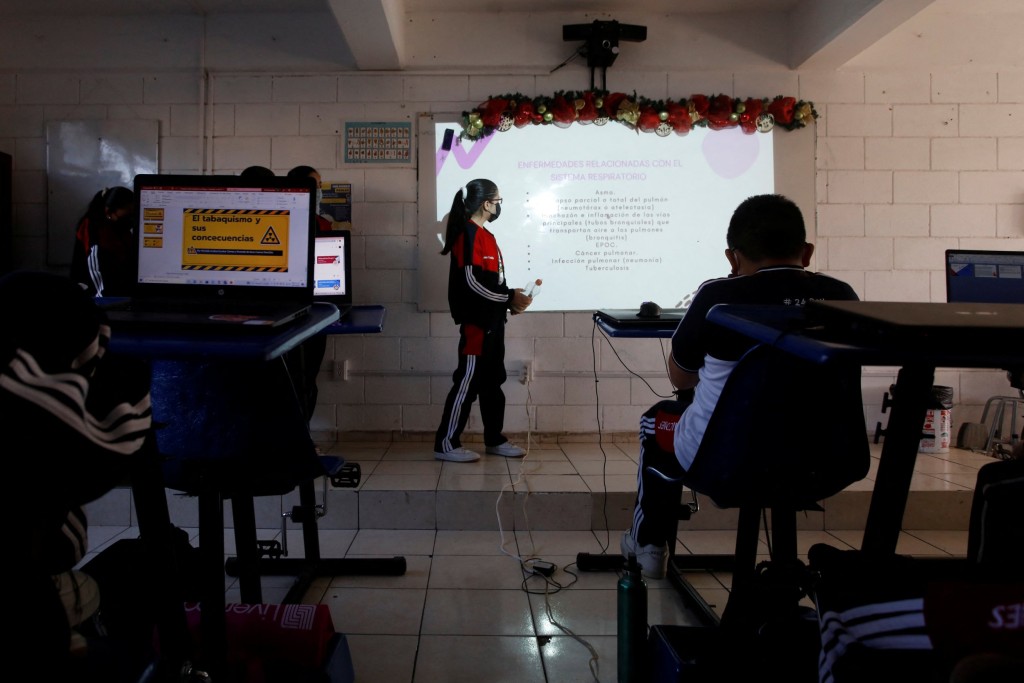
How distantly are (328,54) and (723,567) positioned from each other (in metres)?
3.59

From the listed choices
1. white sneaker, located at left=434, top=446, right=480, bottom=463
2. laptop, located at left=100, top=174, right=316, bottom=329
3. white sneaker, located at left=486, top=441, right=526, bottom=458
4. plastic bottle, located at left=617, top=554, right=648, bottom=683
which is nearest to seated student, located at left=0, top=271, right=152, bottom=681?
laptop, located at left=100, top=174, right=316, bottom=329

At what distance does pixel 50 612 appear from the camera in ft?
2.34

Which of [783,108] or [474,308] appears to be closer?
[474,308]

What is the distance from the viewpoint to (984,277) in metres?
2.19

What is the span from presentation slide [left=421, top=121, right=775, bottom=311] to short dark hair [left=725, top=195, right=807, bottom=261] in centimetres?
254

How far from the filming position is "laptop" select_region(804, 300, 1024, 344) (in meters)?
0.77

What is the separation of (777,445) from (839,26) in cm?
318

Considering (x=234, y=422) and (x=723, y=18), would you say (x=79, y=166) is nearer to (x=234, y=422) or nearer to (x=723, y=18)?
(x=234, y=422)

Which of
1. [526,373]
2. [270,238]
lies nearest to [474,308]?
[526,373]

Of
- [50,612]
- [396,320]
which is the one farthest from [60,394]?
[396,320]

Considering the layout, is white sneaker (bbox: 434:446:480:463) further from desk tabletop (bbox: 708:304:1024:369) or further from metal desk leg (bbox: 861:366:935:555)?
desk tabletop (bbox: 708:304:1024:369)

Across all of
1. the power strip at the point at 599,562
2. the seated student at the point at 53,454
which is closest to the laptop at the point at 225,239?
the seated student at the point at 53,454

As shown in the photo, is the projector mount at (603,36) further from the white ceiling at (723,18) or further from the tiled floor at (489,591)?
the tiled floor at (489,591)

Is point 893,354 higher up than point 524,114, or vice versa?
point 524,114
